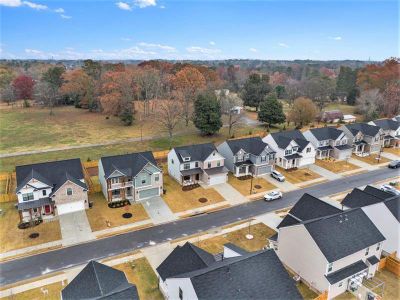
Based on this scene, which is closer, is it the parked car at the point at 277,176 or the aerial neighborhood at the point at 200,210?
the aerial neighborhood at the point at 200,210

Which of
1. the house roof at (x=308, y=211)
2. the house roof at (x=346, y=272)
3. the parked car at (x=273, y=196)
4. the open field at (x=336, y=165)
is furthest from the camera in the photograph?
the open field at (x=336, y=165)

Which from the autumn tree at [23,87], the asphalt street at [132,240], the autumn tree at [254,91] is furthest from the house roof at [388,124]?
the autumn tree at [23,87]

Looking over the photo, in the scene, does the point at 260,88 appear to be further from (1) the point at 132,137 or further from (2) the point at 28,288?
(2) the point at 28,288

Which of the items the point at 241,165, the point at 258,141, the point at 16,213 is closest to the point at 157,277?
the point at 16,213

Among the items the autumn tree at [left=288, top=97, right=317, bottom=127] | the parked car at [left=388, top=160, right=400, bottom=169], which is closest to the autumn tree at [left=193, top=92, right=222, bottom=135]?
the autumn tree at [left=288, top=97, right=317, bottom=127]

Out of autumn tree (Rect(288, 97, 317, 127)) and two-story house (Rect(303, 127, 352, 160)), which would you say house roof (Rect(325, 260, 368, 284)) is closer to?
two-story house (Rect(303, 127, 352, 160))

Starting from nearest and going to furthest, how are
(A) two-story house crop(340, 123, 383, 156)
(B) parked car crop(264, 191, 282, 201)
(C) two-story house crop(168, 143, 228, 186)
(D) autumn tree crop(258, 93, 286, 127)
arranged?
(B) parked car crop(264, 191, 282, 201)
(C) two-story house crop(168, 143, 228, 186)
(A) two-story house crop(340, 123, 383, 156)
(D) autumn tree crop(258, 93, 286, 127)

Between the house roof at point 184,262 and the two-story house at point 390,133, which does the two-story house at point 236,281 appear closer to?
the house roof at point 184,262
